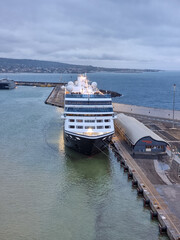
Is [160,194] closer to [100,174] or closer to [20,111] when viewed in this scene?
[100,174]

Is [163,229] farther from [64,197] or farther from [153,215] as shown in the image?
[64,197]

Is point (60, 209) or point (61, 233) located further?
point (60, 209)

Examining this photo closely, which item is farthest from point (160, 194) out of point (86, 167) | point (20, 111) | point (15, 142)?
point (20, 111)

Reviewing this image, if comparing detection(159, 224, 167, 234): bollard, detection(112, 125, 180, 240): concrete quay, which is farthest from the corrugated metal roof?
detection(159, 224, 167, 234): bollard

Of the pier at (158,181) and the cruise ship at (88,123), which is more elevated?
the cruise ship at (88,123)

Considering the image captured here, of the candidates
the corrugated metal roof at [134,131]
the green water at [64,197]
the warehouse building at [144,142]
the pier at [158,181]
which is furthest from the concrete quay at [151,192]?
the corrugated metal roof at [134,131]

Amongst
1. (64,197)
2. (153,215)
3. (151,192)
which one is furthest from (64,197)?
(153,215)

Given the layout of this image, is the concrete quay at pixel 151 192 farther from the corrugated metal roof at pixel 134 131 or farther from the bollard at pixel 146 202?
the corrugated metal roof at pixel 134 131
